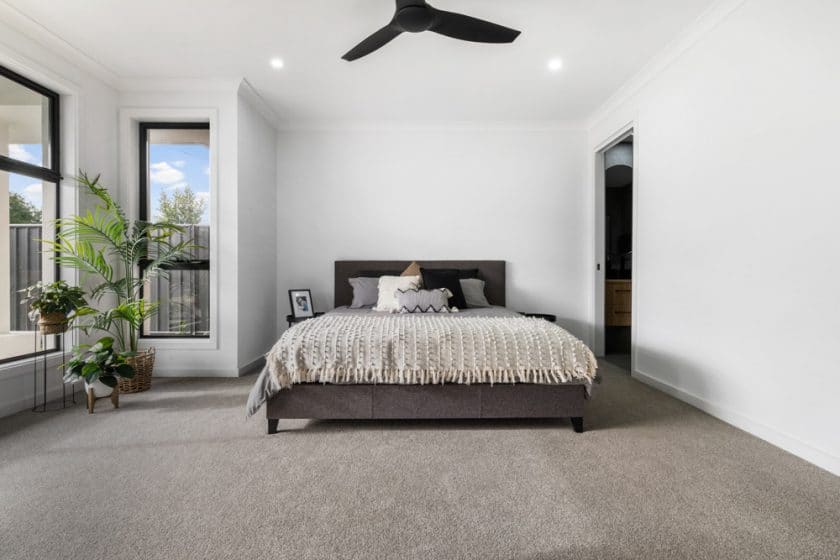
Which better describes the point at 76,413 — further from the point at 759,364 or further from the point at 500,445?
the point at 759,364

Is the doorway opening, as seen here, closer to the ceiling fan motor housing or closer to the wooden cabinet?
the wooden cabinet

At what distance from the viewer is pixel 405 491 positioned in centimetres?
163

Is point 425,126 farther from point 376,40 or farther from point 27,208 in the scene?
point 27,208

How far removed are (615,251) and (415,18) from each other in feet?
15.1

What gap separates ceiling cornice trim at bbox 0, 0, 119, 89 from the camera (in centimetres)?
251

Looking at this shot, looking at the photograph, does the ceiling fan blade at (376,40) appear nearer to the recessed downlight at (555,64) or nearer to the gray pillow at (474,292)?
the recessed downlight at (555,64)

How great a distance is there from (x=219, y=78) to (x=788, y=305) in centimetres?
456

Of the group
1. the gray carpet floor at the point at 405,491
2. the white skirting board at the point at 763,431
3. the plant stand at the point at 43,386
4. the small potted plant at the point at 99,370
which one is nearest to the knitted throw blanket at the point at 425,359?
the gray carpet floor at the point at 405,491

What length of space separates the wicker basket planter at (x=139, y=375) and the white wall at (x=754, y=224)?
4285 millimetres

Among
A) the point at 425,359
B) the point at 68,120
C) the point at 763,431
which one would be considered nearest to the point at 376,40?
the point at 425,359

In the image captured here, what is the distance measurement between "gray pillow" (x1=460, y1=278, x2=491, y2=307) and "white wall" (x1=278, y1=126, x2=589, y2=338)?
0.45m

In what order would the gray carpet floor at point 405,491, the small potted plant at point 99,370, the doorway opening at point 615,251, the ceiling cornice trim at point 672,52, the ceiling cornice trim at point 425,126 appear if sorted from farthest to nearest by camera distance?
the ceiling cornice trim at point 425,126 < the doorway opening at point 615,251 < the small potted plant at point 99,370 < the ceiling cornice trim at point 672,52 < the gray carpet floor at point 405,491

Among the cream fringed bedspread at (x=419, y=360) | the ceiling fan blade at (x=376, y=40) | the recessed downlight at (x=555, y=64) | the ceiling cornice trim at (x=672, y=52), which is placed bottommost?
the cream fringed bedspread at (x=419, y=360)

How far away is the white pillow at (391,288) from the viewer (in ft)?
11.7
